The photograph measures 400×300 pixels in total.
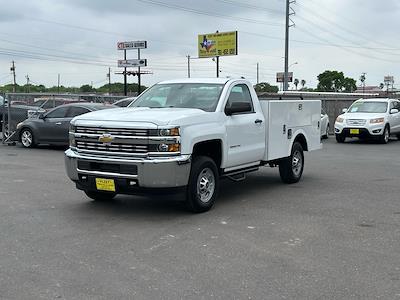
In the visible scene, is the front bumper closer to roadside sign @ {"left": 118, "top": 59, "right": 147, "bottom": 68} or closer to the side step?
the side step

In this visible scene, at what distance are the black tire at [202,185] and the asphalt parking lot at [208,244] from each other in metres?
0.19

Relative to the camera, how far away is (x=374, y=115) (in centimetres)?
2017

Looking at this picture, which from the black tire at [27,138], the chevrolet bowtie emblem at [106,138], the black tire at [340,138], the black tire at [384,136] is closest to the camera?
the chevrolet bowtie emblem at [106,138]

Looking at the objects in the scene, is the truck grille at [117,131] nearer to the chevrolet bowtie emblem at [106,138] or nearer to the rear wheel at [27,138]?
the chevrolet bowtie emblem at [106,138]

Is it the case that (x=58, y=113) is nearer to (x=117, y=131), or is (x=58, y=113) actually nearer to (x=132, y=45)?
(x=117, y=131)

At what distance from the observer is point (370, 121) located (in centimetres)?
1984

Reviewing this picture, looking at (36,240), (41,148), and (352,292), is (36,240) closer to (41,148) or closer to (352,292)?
(352,292)

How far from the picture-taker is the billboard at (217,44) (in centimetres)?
5725

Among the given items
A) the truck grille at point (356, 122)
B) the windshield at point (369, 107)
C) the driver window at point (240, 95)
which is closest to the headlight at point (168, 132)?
the driver window at point (240, 95)

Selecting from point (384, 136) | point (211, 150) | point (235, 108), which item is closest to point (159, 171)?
point (211, 150)

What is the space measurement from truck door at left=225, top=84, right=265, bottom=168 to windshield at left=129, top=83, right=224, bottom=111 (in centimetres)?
28

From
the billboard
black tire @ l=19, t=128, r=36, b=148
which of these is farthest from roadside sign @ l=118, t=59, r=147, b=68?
black tire @ l=19, t=128, r=36, b=148

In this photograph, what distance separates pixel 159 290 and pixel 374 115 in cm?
1732

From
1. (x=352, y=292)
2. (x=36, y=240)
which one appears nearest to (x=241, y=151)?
(x=36, y=240)
